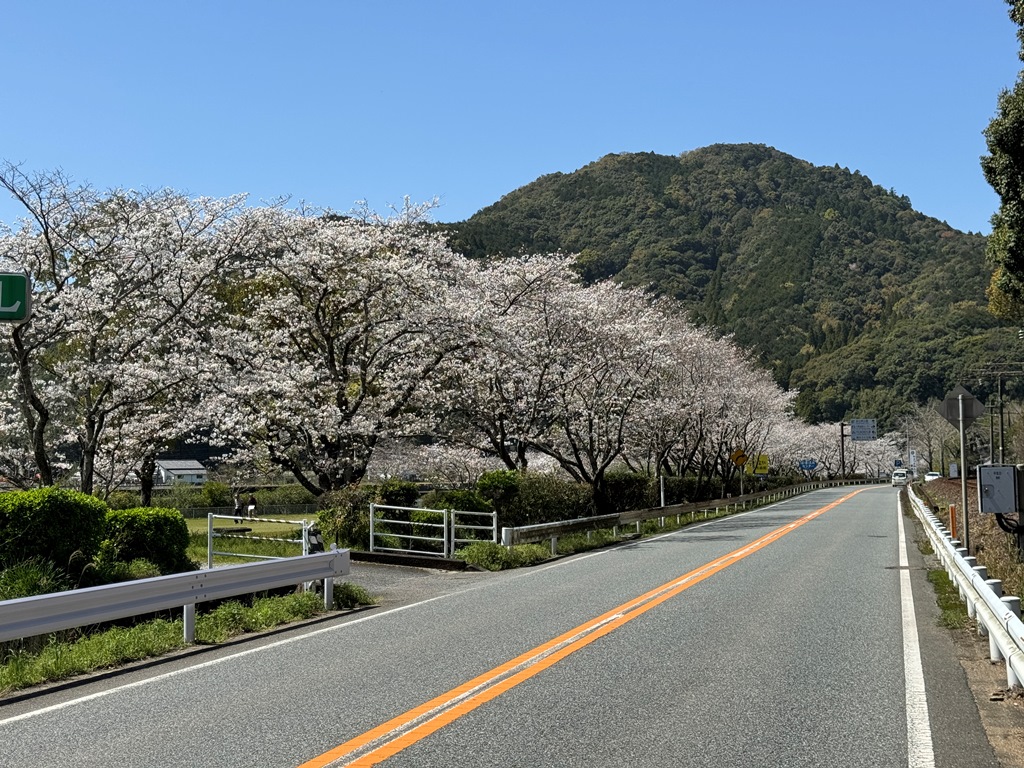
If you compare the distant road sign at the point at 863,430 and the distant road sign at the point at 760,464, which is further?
the distant road sign at the point at 863,430

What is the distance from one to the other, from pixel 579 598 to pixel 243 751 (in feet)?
26.5

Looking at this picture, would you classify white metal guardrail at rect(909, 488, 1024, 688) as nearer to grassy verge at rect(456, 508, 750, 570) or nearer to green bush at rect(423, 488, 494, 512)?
grassy verge at rect(456, 508, 750, 570)

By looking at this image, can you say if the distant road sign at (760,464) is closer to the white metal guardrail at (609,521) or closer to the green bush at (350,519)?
the white metal guardrail at (609,521)

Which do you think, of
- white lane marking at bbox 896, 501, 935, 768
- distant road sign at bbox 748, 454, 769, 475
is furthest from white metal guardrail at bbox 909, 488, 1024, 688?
distant road sign at bbox 748, 454, 769, 475

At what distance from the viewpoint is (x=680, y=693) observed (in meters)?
7.48

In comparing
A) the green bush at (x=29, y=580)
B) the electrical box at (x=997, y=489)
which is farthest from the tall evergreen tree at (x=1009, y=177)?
the green bush at (x=29, y=580)

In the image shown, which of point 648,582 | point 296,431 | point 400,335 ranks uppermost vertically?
point 400,335

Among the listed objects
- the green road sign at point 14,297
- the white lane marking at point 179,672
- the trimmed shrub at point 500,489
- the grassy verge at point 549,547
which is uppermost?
the green road sign at point 14,297

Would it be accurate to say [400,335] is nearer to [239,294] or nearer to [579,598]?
[239,294]

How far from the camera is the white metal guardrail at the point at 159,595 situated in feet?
27.5

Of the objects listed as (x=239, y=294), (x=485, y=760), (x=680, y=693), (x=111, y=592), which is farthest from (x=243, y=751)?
(x=239, y=294)

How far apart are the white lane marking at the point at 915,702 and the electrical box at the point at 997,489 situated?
310 cm

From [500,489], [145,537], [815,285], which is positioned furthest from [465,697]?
[815,285]

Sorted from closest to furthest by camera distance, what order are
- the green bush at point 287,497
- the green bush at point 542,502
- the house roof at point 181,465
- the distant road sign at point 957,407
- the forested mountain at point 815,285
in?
the distant road sign at point 957,407
the green bush at point 542,502
the green bush at point 287,497
the house roof at point 181,465
the forested mountain at point 815,285
